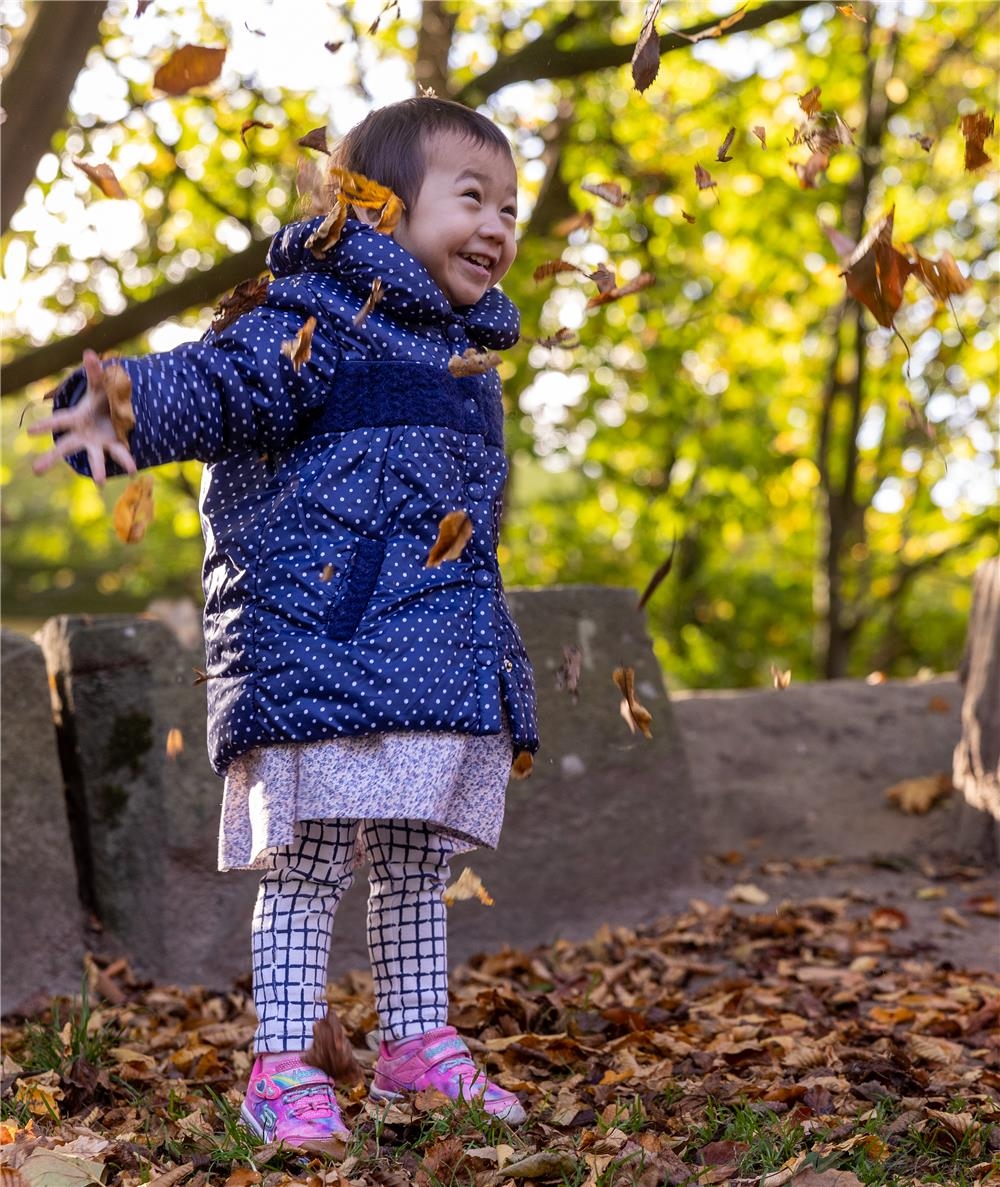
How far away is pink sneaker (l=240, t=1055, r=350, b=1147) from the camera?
2203 millimetres

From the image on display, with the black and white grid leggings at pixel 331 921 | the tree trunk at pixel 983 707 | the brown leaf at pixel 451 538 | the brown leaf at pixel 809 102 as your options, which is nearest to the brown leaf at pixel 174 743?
the black and white grid leggings at pixel 331 921

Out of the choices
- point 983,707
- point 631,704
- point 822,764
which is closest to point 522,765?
point 631,704

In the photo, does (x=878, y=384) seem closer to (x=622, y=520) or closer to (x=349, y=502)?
(x=622, y=520)

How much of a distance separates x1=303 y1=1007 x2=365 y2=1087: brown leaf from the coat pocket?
0.70 metres

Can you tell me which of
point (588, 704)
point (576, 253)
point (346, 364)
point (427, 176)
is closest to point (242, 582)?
point (346, 364)

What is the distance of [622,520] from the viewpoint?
32.2ft

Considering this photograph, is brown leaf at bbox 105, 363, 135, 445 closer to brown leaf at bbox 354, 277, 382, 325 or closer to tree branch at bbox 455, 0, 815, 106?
brown leaf at bbox 354, 277, 382, 325

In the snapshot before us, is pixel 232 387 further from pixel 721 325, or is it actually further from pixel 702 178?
pixel 721 325

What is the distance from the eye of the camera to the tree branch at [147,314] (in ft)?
16.1

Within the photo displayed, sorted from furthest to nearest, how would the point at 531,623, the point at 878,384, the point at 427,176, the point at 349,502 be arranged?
the point at 878,384 < the point at 531,623 < the point at 427,176 < the point at 349,502

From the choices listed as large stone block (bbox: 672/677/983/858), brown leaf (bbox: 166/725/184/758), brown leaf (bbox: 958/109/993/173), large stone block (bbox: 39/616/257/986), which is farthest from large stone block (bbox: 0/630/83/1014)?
brown leaf (bbox: 958/109/993/173)

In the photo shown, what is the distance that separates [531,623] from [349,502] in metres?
1.89

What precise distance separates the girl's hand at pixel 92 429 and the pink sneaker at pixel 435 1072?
3.82ft

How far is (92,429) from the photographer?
80.6 inches
